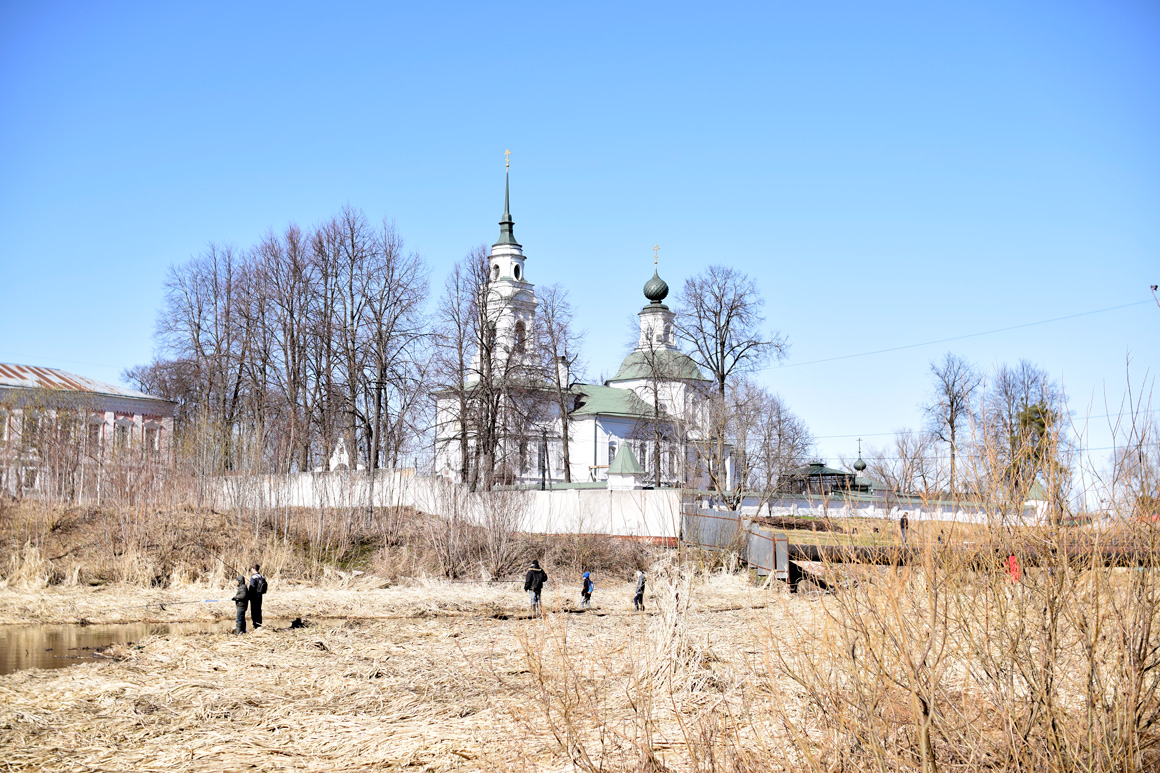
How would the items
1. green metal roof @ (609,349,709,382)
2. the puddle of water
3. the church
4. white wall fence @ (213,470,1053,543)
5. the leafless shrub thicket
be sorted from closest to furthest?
the leafless shrub thicket, the puddle of water, white wall fence @ (213,470,1053,543), the church, green metal roof @ (609,349,709,382)

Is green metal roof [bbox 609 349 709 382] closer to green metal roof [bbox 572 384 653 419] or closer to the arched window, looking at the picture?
green metal roof [bbox 572 384 653 419]

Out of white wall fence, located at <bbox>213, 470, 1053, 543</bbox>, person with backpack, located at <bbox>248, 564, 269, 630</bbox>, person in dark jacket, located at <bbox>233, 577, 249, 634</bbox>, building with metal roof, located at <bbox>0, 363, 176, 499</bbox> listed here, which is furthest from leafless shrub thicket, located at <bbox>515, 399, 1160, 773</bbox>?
building with metal roof, located at <bbox>0, 363, 176, 499</bbox>

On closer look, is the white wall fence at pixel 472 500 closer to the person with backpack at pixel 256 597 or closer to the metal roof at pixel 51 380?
the person with backpack at pixel 256 597

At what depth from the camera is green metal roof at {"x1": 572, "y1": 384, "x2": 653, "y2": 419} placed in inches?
2537

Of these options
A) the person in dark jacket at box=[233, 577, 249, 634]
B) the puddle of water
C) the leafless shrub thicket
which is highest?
the leafless shrub thicket

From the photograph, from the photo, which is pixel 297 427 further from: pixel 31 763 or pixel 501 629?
pixel 31 763

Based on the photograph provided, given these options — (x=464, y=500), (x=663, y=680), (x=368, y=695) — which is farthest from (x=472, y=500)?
(x=663, y=680)

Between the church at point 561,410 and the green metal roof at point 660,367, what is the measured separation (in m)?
0.10

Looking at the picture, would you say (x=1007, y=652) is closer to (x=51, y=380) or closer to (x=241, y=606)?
(x=241, y=606)

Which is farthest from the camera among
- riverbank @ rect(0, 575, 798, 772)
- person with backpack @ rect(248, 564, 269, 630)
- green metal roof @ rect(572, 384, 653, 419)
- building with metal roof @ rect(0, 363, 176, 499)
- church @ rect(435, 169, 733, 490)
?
green metal roof @ rect(572, 384, 653, 419)

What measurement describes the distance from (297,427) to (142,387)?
136ft

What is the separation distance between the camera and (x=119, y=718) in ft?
33.8

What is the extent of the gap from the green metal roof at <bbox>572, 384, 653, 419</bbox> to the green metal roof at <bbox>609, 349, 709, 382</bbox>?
1536mm

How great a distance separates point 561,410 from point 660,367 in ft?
28.3
